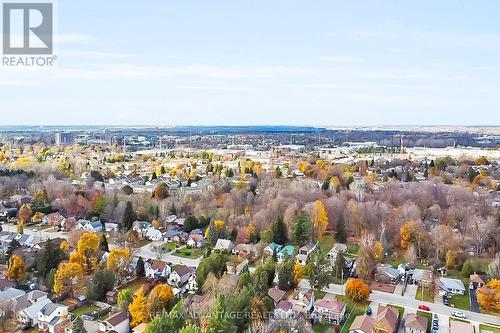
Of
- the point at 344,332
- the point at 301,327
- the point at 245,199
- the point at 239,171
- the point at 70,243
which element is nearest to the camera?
the point at 301,327

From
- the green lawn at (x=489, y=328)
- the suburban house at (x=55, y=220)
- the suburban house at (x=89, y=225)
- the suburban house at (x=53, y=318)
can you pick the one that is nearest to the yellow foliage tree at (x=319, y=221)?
the green lawn at (x=489, y=328)

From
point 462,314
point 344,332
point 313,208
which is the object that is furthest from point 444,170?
point 344,332

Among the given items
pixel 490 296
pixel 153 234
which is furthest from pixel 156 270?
pixel 490 296

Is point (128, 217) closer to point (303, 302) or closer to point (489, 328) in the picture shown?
point (303, 302)

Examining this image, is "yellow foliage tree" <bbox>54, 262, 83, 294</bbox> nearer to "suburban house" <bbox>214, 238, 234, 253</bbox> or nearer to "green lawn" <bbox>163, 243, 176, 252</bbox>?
"green lawn" <bbox>163, 243, 176, 252</bbox>

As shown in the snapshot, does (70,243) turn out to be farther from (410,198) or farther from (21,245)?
(410,198)

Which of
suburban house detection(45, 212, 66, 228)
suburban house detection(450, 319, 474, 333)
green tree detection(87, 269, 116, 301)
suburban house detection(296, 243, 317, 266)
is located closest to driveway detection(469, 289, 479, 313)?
suburban house detection(450, 319, 474, 333)
